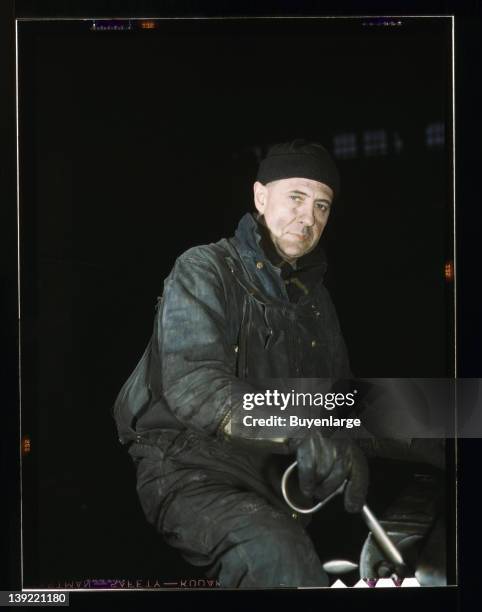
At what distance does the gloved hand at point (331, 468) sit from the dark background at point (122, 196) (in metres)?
0.40

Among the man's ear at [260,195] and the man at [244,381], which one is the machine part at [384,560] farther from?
the man's ear at [260,195]

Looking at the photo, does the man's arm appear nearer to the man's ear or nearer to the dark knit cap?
the man's ear

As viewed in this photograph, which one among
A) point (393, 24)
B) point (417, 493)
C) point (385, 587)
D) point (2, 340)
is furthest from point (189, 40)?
point (385, 587)

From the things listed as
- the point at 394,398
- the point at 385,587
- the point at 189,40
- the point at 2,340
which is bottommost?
the point at 385,587

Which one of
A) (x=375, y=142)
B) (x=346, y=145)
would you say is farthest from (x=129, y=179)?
(x=375, y=142)

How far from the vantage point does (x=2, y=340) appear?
4.71m

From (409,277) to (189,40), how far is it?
1593mm

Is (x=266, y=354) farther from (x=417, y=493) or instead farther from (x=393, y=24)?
(x=393, y=24)

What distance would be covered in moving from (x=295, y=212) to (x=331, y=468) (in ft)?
4.15

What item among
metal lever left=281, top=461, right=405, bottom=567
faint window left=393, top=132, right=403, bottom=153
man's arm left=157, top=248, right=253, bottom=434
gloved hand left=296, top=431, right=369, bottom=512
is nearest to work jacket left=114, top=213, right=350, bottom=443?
man's arm left=157, top=248, right=253, bottom=434

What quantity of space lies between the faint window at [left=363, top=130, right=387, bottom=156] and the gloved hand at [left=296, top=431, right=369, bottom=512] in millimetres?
1398

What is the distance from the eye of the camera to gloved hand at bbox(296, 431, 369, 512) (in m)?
4.63

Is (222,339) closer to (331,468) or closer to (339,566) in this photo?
(331,468)

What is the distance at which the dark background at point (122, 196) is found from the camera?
4703mm
